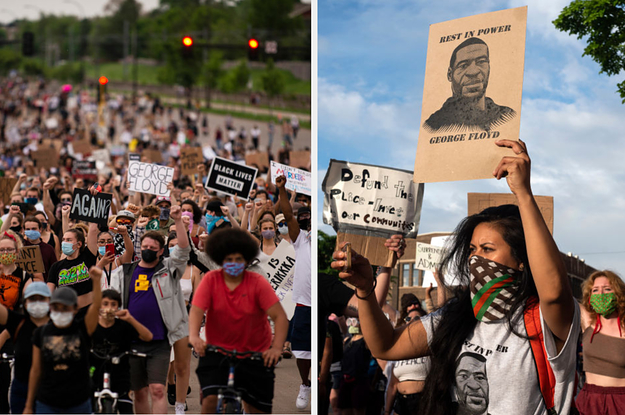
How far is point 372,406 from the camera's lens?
28.5ft

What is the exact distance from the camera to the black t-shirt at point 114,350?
622 centimetres

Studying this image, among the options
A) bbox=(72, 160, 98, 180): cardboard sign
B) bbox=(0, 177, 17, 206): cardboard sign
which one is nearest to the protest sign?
bbox=(0, 177, 17, 206): cardboard sign

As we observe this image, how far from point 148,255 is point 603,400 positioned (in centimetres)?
371

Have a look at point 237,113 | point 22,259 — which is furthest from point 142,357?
point 237,113

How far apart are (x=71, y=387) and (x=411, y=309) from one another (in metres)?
3.78

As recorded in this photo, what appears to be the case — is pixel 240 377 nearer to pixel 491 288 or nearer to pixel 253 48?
pixel 491 288

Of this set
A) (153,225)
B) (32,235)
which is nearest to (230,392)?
(153,225)

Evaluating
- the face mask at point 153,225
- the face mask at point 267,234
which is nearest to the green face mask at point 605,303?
the face mask at point 267,234

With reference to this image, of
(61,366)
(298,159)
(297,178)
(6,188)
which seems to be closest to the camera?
(61,366)

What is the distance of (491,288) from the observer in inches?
144

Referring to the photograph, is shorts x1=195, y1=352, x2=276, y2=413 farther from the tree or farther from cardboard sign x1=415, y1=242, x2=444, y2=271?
the tree

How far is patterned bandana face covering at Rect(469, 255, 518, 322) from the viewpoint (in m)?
3.67

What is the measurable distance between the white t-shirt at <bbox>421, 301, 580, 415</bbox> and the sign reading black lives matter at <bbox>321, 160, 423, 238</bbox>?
12.5ft

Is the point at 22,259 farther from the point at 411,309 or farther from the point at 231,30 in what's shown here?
the point at 231,30
